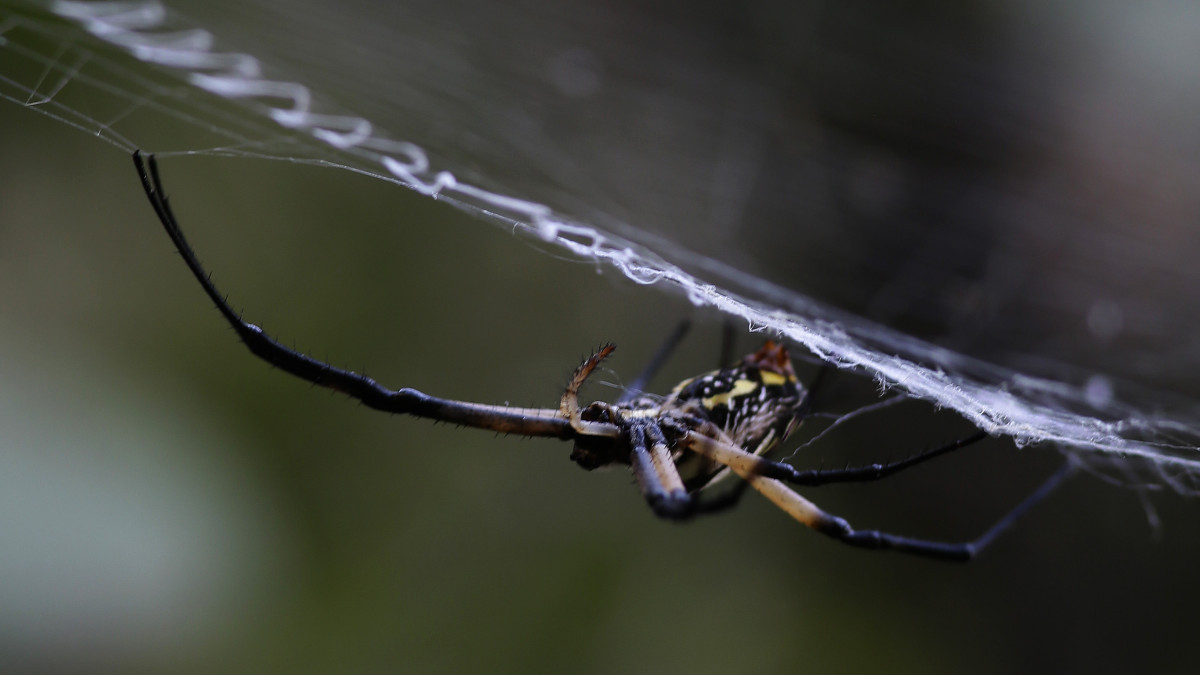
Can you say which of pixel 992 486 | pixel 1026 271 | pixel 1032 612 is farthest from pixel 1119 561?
pixel 1026 271

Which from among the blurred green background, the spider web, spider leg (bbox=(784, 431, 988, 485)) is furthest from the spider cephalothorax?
the blurred green background

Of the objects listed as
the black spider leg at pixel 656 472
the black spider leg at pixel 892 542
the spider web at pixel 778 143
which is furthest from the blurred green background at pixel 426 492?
the black spider leg at pixel 656 472

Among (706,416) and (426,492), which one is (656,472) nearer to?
(706,416)

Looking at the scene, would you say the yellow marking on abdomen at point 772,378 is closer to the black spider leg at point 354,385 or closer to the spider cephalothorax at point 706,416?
the spider cephalothorax at point 706,416

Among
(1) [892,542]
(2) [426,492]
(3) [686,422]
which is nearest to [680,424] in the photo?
(3) [686,422]

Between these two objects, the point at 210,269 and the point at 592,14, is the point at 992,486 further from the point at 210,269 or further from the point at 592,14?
the point at 210,269

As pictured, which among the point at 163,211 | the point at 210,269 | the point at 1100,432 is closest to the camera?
the point at 163,211

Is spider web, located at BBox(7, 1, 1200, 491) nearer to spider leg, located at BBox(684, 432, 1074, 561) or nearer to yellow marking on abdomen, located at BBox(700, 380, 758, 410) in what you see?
yellow marking on abdomen, located at BBox(700, 380, 758, 410)
